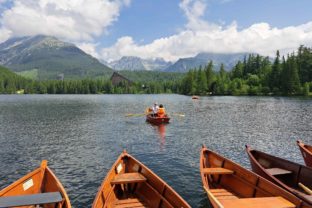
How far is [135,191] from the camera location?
48.5ft

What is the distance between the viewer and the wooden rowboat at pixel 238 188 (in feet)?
35.6

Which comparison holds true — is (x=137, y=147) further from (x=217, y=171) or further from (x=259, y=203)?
(x=259, y=203)

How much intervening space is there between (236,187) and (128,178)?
6.05 meters

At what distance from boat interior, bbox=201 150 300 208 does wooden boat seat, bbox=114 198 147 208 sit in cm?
359

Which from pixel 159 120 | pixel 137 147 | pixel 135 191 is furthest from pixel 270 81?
pixel 135 191

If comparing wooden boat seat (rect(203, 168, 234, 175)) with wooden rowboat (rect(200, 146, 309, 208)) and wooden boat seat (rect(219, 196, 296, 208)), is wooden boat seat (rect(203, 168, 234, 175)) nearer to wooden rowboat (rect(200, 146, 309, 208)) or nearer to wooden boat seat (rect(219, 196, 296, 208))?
wooden rowboat (rect(200, 146, 309, 208))

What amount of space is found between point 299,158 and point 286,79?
12925 cm

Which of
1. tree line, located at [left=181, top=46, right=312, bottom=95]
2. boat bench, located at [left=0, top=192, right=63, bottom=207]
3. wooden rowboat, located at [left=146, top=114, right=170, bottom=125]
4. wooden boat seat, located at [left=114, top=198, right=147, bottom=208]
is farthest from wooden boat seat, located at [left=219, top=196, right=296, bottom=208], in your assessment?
tree line, located at [left=181, top=46, right=312, bottom=95]

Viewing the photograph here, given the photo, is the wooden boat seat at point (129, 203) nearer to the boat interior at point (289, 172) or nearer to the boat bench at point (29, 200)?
the boat bench at point (29, 200)

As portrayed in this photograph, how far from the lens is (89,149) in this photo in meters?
29.7

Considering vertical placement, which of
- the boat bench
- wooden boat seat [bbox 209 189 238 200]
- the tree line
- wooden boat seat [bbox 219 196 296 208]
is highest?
the tree line

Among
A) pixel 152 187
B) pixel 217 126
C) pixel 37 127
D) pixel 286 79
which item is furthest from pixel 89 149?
pixel 286 79

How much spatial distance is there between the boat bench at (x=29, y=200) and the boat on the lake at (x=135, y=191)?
174 centimetres

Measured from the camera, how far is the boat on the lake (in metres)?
12.3
